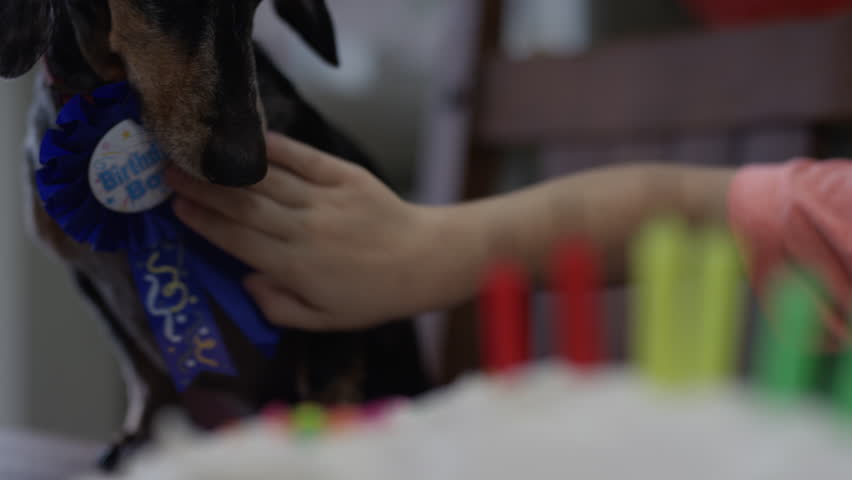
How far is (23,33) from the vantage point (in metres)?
0.33

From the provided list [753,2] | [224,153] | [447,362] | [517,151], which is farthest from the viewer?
[753,2]

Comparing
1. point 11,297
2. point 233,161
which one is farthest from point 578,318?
point 11,297

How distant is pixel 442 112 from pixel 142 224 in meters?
0.43

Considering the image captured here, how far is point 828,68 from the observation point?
67 cm

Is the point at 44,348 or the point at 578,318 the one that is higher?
the point at 578,318

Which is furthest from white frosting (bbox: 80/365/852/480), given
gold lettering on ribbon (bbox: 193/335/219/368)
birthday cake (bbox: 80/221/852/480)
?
gold lettering on ribbon (bbox: 193/335/219/368)

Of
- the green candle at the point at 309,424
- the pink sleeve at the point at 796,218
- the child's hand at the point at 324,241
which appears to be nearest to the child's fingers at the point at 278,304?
the child's hand at the point at 324,241

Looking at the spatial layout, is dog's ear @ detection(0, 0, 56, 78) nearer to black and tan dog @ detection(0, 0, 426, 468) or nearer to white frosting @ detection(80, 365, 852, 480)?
black and tan dog @ detection(0, 0, 426, 468)

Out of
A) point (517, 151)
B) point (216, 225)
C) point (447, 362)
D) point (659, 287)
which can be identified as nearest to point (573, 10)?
point (517, 151)

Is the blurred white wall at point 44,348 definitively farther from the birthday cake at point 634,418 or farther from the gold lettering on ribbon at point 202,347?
the birthday cake at point 634,418

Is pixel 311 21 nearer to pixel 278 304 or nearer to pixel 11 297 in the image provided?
pixel 278 304

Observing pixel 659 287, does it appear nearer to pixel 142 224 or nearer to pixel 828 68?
pixel 142 224

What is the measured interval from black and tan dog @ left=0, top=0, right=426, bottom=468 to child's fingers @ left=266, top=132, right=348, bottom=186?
12 mm

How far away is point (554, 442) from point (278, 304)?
233mm
